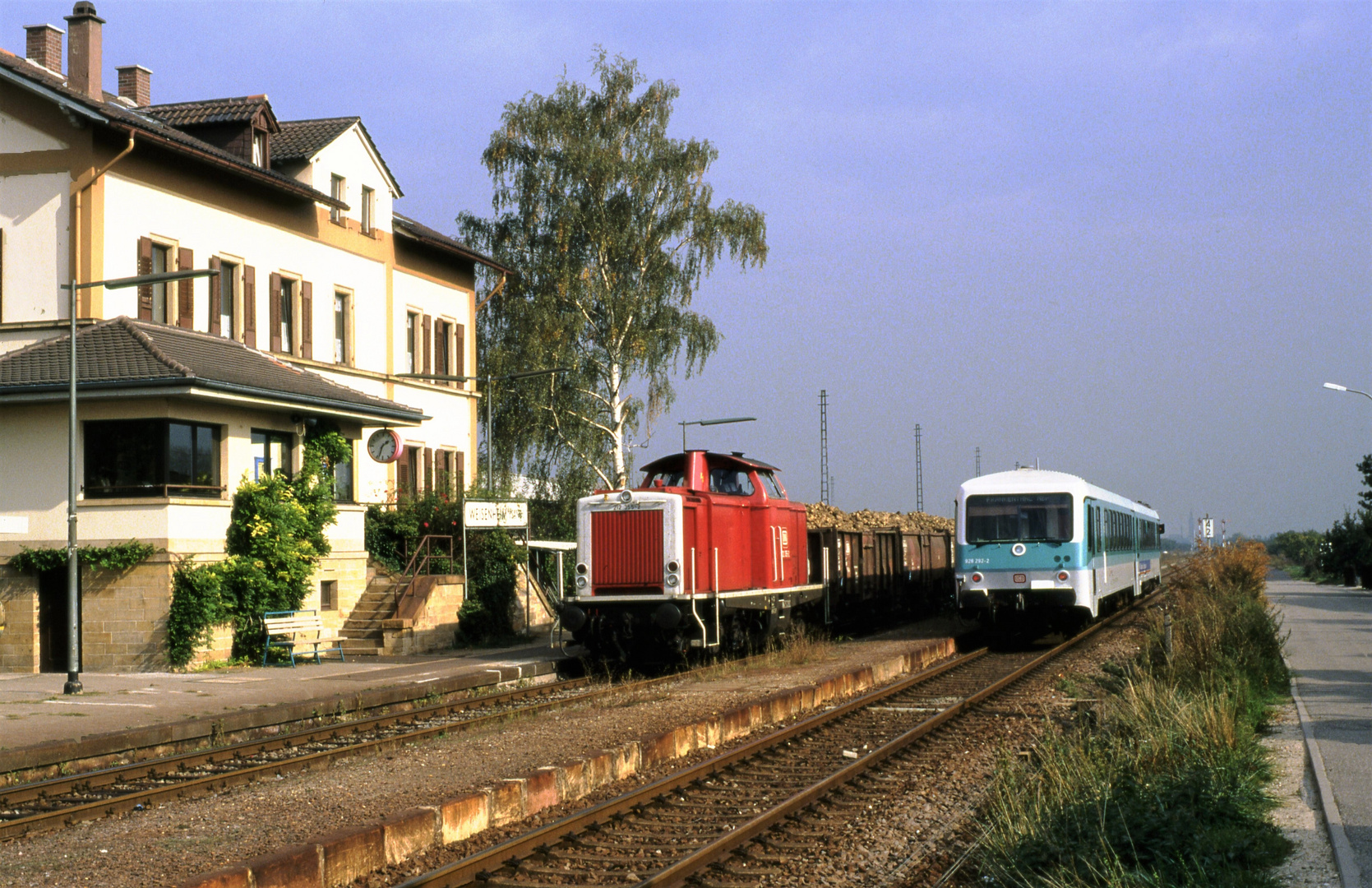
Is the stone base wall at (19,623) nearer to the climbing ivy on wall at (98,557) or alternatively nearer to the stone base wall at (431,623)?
the climbing ivy on wall at (98,557)

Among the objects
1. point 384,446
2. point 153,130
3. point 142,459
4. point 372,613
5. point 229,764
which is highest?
point 153,130

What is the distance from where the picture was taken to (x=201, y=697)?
1658cm

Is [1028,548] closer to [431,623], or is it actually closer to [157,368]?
[431,623]

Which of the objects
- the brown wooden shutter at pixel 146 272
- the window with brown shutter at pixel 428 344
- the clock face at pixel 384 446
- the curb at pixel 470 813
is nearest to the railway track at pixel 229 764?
the curb at pixel 470 813

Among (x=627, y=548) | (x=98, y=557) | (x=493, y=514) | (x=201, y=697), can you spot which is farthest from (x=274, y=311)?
Result: (x=201, y=697)

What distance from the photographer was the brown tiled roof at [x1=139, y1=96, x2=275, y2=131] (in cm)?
2808

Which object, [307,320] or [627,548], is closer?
[627,548]

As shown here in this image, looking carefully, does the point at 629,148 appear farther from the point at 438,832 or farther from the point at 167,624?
the point at 438,832

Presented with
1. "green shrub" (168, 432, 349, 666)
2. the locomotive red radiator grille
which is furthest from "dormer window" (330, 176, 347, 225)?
the locomotive red radiator grille

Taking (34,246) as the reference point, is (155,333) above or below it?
below

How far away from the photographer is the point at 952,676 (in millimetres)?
19000

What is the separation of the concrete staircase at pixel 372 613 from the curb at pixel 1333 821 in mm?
16949

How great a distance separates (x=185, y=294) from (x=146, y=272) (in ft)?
4.63

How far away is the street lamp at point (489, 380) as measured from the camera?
3061cm
